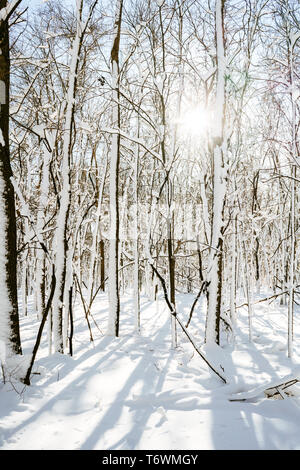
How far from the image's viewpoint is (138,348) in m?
5.96

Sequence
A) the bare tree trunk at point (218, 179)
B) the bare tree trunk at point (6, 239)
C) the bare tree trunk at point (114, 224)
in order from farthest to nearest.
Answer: the bare tree trunk at point (114, 224), the bare tree trunk at point (218, 179), the bare tree trunk at point (6, 239)

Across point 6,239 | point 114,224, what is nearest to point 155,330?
point 114,224

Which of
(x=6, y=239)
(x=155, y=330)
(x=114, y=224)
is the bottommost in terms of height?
(x=155, y=330)

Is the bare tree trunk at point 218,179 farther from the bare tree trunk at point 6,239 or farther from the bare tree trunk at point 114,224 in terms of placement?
the bare tree trunk at point 6,239

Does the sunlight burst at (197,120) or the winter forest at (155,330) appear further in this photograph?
the sunlight burst at (197,120)

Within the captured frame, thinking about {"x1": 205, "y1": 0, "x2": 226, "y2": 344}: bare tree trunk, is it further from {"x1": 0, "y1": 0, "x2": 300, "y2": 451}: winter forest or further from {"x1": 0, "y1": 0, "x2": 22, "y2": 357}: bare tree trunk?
{"x1": 0, "y1": 0, "x2": 22, "y2": 357}: bare tree trunk

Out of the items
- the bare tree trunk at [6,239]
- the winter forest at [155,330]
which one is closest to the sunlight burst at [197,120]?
the winter forest at [155,330]

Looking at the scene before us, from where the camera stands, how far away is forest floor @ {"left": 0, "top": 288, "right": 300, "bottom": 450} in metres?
2.48

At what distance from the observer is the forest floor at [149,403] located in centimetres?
248

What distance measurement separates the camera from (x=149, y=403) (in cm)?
327

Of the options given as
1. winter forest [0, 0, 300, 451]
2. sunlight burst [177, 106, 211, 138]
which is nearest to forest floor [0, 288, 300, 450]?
winter forest [0, 0, 300, 451]

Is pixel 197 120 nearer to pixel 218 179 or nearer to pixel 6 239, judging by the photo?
pixel 218 179

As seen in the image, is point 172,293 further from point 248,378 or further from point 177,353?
point 248,378
